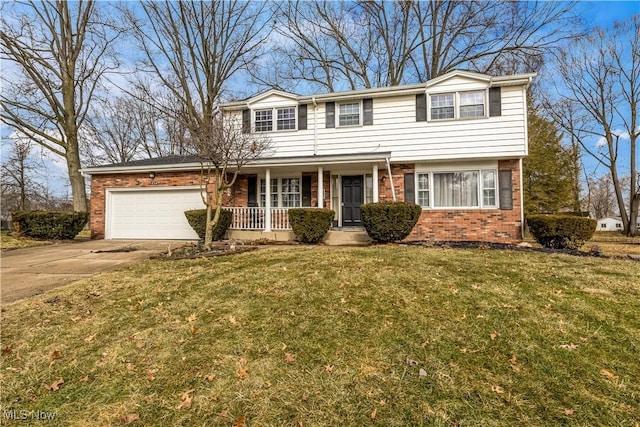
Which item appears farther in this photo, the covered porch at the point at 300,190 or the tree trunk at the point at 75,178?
the tree trunk at the point at 75,178

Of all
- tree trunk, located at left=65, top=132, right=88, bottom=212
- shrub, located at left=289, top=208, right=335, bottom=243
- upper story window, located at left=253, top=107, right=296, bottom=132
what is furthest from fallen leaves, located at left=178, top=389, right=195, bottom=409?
tree trunk, located at left=65, top=132, right=88, bottom=212

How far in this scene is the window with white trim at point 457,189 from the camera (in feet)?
36.5

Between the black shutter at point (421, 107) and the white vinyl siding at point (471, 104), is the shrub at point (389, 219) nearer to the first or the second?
the black shutter at point (421, 107)

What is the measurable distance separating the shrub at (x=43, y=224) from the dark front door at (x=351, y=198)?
10605 millimetres

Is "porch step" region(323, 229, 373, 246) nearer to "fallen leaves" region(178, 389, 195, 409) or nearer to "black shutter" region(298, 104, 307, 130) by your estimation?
"black shutter" region(298, 104, 307, 130)

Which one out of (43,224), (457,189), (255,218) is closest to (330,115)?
(255,218)

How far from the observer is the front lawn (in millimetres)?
2502

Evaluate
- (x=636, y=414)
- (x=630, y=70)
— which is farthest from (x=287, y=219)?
(x=630, y=70)

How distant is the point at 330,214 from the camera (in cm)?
1019

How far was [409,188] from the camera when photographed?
11734mm

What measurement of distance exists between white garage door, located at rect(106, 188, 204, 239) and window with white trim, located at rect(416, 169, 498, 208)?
8357 millimetres

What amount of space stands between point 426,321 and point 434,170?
8.83 metres

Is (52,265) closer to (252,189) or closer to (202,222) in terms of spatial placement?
(202,222)

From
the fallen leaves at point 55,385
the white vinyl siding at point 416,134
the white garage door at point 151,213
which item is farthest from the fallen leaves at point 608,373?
the white garage door at point 151,213
